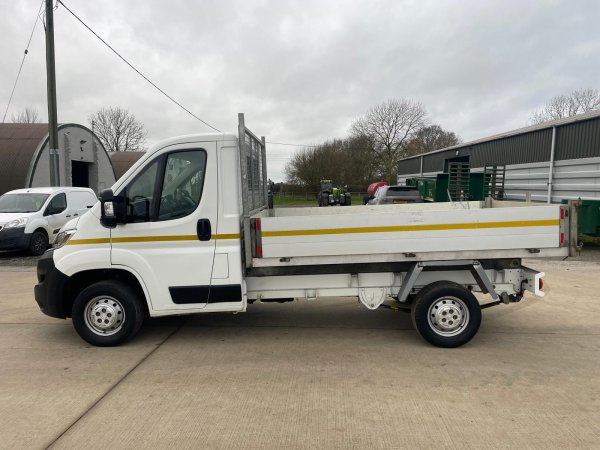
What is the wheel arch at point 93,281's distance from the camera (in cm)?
499

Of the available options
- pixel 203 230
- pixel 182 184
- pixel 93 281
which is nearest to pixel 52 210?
pixel 93 281

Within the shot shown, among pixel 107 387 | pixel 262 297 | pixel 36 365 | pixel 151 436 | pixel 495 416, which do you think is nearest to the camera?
pixel 151 436

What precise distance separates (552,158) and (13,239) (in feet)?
53.6

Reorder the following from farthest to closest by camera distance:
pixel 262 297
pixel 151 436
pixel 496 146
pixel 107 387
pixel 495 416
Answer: pixel 496 146
pixel 262 297
pixel 107 387
pixel 495 416
pixel 151 436

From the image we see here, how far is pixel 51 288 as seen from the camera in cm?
489

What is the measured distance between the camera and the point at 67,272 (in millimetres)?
4844

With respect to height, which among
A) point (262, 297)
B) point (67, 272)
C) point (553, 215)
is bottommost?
point (262, 297)

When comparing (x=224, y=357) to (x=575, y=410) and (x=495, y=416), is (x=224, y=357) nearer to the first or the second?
(x=495, y=416)

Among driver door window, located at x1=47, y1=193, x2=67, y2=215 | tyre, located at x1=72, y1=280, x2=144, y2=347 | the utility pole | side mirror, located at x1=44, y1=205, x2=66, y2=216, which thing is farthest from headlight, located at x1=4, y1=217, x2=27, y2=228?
tyre, located at x1=72, y1=280, x2=144, y2=347

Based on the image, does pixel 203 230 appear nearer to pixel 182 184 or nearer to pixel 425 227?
pixel 182 184

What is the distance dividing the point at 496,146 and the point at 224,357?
1847 centimetres

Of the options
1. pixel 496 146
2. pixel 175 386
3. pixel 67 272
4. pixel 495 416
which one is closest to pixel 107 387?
pixel 175 386

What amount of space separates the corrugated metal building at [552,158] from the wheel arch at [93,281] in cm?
1261

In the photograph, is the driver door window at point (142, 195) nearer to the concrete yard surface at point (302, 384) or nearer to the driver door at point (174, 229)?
the driver door at point (174, 229)
